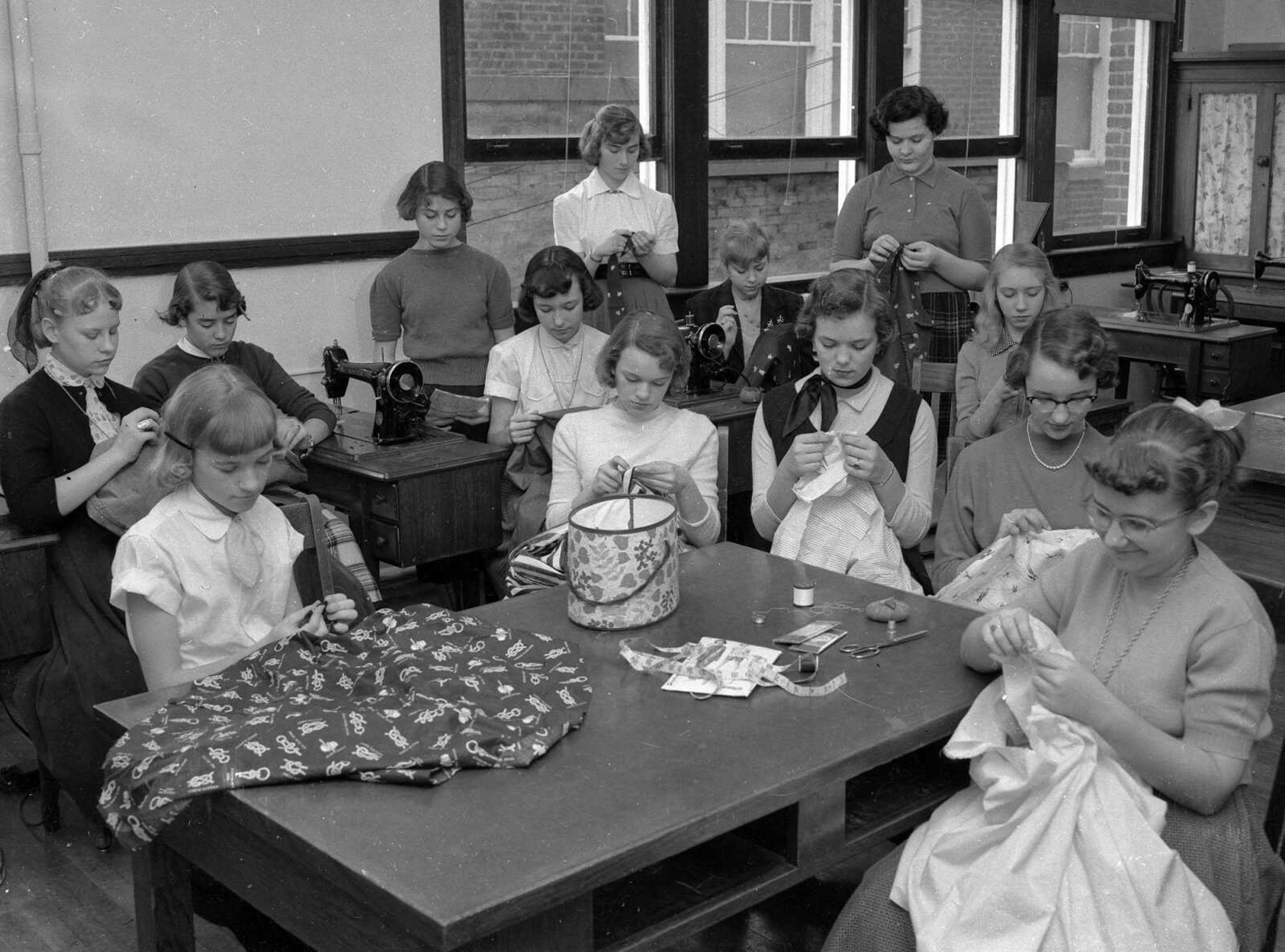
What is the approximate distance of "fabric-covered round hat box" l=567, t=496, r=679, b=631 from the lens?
255 cm

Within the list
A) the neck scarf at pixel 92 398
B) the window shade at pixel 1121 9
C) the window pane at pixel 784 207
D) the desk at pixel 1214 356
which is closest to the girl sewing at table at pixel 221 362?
the neck scarf at pixel 92 398

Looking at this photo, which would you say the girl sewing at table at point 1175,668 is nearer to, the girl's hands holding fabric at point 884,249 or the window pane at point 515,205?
the girl's hands holding fabric at point 884,249

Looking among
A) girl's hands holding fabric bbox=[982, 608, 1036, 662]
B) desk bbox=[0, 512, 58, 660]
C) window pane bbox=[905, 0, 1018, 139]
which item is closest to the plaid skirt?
girl's hands holding fabric bbox=[982, 608, 1036, 662]

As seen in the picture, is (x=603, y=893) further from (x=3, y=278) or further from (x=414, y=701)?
(x=3, y=278)

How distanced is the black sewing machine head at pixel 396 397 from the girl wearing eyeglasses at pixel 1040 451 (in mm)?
1721

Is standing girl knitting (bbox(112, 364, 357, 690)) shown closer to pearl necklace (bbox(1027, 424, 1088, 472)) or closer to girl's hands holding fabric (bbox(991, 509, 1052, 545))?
girl's hands holding fabric (bbox(991, 509, 1052, 545))

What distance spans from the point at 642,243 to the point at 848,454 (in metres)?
2.20

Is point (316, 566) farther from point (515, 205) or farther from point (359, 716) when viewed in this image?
point (515, 205)

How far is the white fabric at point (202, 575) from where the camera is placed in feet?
8.58

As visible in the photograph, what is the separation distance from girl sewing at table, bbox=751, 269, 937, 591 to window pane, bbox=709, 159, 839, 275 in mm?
3220

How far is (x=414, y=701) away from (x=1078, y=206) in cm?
734

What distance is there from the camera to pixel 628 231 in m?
5.15

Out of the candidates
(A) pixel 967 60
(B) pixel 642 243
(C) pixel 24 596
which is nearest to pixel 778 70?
(A) pixel 967 60

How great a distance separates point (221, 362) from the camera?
4203 mm
